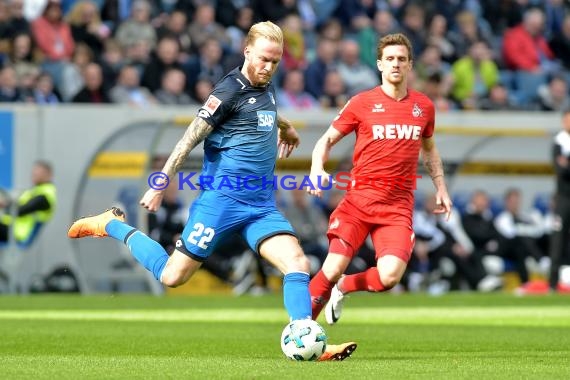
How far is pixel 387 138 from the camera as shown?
1082cm

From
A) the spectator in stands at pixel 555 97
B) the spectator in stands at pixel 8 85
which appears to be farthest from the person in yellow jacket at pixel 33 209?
Result: the spectator in stands at pixel 555 97

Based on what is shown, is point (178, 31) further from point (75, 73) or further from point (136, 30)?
point (75, 73)

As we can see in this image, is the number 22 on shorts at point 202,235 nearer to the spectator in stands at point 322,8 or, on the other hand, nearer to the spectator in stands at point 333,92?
the spectator in stands at point 333,92

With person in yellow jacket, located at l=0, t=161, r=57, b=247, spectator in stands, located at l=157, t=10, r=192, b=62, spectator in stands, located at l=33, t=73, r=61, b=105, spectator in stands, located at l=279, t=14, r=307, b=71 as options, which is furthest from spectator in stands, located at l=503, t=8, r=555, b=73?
person in yellow jacket, located at l=0, t=161, r=57, b=247

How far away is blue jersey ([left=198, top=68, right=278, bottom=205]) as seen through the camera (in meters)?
9.47

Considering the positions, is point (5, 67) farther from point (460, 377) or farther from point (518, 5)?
point (460, 377)

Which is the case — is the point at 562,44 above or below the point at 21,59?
below

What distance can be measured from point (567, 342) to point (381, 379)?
3.81 meters

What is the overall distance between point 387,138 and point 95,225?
233 cm

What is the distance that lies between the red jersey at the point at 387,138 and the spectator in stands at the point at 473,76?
43.9ft

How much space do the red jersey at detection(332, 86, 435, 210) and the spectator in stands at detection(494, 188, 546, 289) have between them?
11672mm

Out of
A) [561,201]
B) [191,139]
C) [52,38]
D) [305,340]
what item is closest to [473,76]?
[561,201]

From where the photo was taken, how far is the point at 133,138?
2045 centimetres

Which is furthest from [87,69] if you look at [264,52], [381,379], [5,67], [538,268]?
[381,379]
